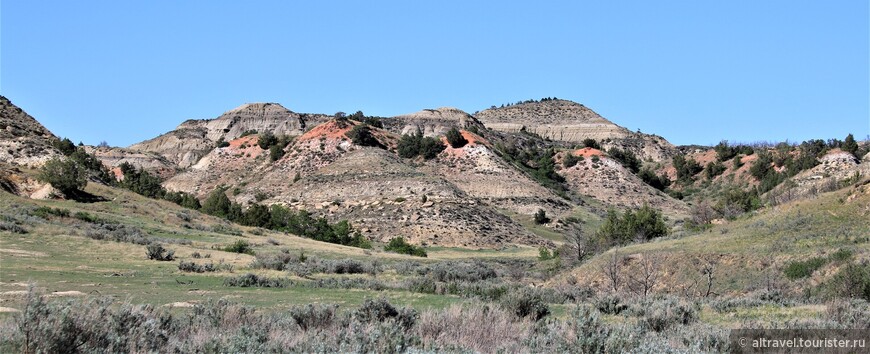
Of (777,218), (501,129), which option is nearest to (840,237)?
(777,218)

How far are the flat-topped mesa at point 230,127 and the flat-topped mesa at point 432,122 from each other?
51.1 feet

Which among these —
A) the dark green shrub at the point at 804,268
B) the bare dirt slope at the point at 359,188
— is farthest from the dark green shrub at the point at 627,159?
the dark green shrub at the point at 804,268

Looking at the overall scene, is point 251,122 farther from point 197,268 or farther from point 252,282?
point 252,282

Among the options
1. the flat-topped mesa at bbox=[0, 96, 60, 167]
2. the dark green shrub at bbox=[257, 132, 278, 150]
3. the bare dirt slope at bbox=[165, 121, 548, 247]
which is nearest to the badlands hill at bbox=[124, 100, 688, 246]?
the bare dirt slope at bbox=[165, 121, 548, 247]

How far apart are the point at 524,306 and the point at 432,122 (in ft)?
425

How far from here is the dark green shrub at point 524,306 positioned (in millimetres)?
12795

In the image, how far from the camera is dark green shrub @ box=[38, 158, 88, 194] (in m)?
50.9

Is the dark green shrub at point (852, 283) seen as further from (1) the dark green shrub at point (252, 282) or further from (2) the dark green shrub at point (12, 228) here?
(2) the dark green shrub at point (12, 228)

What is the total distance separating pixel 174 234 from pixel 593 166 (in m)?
62.6

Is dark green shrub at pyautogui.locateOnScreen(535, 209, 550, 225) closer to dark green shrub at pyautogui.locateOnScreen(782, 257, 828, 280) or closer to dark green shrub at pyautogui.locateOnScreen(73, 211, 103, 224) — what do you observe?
dark green shrub at pyautogui.locateOnScreen(73, 211, 103, 224)

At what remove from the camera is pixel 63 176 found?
168ft

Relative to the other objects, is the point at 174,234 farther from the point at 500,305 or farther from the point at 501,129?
the point at 501,129

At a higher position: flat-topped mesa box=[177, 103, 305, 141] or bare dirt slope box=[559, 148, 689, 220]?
flat-topped mesa box=[177, 103, 305, 141]

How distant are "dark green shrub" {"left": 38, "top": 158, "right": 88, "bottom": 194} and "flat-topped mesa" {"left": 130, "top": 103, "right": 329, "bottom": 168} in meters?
85.6
